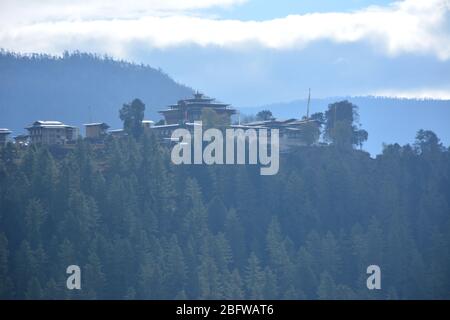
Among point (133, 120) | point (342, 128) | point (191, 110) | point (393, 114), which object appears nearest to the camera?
point (133, 120)

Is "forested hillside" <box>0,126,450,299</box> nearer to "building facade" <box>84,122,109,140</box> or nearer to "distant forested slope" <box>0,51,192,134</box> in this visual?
"building facade" <box>84,122,109,140</box>

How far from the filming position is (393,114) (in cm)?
17988

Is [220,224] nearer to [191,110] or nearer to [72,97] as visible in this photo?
[191,110]

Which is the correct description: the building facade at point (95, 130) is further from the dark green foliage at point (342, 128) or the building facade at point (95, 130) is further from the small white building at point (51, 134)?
the dark green foliage at point (342, 128)

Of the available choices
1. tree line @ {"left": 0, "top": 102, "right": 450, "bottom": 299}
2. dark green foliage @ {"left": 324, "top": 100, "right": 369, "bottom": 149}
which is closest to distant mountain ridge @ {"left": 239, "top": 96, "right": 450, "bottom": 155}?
dark green foliage @ {"left": 324, "top": 100, "right": 369, "bottom": 149}

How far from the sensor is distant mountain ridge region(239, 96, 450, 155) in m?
168

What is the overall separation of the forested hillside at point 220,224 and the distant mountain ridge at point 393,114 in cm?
6192

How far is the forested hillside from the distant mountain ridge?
61920 mm

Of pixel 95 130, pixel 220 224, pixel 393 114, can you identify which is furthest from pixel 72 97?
pixel 220 224

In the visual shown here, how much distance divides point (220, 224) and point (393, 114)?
8795cm

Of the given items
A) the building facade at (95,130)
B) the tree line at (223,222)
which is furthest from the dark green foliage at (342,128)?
the building facade at (95,130)

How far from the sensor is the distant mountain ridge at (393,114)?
168 meters

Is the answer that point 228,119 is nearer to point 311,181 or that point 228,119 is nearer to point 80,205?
point 311,181
